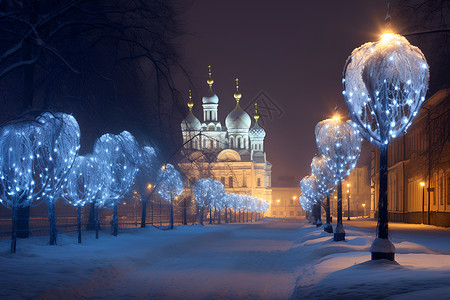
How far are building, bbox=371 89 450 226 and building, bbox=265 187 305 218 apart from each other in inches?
3778

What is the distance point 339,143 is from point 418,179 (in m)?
29.5

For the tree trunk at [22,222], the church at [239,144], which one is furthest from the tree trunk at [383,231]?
the church at [239,144]

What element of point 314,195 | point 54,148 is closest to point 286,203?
point 314,195

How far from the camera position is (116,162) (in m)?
24.2

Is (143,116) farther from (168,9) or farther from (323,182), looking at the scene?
(323,182)

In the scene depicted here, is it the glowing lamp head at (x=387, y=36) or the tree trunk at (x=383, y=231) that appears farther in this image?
the glowing lamp head at (x=387, y=36)

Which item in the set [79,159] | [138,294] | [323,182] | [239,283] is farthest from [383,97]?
[323,182]

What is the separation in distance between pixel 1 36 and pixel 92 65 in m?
3.08

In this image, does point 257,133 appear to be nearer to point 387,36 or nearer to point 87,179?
point 87,179

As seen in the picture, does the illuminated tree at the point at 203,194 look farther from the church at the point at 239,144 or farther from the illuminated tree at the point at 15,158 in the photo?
the church at the point at 239,144

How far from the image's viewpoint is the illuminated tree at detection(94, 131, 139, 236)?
74.5ft

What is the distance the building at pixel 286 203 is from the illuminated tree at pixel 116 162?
15020 cm

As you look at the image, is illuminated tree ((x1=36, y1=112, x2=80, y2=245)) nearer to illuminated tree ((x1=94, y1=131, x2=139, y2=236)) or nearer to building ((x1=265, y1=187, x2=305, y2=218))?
illuminated tree ((x1=94, y1=131, x2=139, y2=236))

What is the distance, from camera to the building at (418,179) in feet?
129
